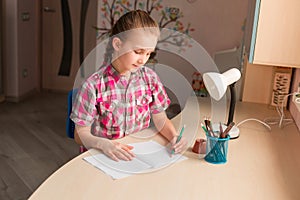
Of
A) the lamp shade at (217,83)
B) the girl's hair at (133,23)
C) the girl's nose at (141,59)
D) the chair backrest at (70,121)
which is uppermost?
the girl's hair at (133,23)

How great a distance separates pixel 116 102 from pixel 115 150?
0.29 meters

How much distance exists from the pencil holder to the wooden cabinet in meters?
0.54

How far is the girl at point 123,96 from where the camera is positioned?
4.86 ft

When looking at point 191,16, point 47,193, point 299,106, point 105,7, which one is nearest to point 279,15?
point 299,106

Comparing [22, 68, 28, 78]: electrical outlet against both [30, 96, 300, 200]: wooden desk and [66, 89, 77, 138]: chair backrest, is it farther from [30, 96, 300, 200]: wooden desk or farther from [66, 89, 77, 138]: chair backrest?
[30, 96, 300, 200]: wooden desk

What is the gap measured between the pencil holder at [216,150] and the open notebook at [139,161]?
0.33 feet

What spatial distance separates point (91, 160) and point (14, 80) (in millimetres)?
3274

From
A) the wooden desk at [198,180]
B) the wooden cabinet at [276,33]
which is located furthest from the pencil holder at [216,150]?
the wooden cabinet at [276,33]

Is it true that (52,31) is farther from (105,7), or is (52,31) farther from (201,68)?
(201,68)

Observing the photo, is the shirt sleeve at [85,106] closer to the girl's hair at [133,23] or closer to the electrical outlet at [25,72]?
the girl's hair at [133,23]

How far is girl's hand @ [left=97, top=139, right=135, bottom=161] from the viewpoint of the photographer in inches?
54.8

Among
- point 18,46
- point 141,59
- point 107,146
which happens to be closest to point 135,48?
point 141,59

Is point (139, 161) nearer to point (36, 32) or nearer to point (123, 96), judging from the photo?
point (123, 96)

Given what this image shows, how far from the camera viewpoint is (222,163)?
1.45 metres
